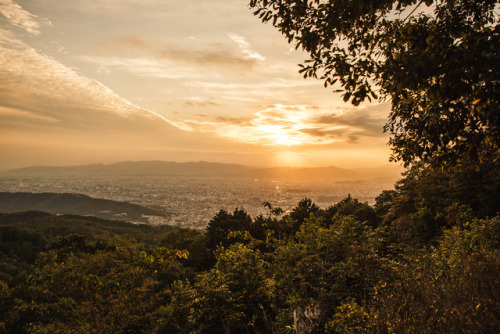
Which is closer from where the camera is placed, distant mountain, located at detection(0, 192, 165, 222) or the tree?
the tree

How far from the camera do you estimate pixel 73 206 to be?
135m

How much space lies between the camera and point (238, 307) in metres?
8.77

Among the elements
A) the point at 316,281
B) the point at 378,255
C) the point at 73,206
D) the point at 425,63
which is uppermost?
the point at 425,63

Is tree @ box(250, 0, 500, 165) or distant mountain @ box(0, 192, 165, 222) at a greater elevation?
tree @ box(250, 0, 500, 165)

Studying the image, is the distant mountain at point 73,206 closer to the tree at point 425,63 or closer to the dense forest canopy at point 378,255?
the dense forest canopy at point 378,255

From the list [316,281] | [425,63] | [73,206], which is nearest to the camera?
[425,63]

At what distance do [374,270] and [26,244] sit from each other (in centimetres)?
6014

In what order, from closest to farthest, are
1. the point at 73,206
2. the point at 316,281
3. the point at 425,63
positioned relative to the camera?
the point at 425,63, the point at 316,281, the point at 73,206

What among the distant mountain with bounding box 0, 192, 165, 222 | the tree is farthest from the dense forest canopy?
the distant mountain with bounding box 0, 192, 165, 222

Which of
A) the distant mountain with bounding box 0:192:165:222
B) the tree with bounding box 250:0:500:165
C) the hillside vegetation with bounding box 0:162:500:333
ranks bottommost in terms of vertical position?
the distant mountain with bounding box 0:192:165:222

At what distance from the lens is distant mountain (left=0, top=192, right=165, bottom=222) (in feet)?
393

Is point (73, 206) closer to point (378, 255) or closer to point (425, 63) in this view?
point (378, 255)

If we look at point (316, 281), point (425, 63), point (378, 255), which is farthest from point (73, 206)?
point (425, 63)

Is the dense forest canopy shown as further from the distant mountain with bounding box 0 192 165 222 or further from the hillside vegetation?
the distant mountain with bounding box 0 192 165 222
